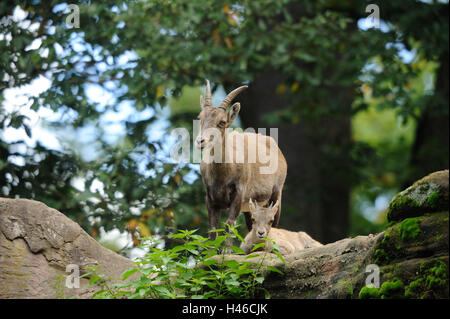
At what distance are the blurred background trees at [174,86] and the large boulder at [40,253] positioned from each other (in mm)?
2672

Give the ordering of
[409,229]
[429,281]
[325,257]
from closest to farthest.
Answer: [429,281] → [409,229] → [325,257]

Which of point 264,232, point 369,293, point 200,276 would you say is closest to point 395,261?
point 369,293

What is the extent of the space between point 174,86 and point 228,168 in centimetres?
490

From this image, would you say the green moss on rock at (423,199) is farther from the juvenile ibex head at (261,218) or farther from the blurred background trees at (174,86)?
the blurred background trees at (174,86)

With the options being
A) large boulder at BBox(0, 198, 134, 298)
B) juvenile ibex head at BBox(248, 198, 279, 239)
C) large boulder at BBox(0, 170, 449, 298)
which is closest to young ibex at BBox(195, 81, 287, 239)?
juvenile ibex head at BBox(248, 198, 279, 239)

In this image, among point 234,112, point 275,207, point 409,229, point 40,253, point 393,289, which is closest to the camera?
point 393,289

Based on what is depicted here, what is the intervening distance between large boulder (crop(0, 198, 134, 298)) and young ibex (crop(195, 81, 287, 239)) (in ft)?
5.72

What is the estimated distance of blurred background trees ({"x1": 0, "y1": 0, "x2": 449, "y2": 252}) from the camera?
12.1m

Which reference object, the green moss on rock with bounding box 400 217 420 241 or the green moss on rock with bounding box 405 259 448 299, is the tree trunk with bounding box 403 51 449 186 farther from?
the green moss on rock with bounding box 405 259 448 299

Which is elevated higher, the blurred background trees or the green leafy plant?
the blurred background trees

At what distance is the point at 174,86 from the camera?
505 inches

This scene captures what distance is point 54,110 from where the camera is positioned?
455 inches

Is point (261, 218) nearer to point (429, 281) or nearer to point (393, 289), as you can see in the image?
point (393, 289)
